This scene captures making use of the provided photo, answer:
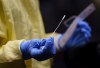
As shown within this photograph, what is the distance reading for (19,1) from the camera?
0.94 metres

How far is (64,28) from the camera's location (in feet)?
5.26

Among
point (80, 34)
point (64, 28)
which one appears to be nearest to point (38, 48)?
point (80, 34)

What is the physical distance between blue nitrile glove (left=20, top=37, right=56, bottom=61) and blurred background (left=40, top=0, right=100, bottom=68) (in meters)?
0.78

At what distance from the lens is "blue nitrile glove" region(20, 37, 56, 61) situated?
0.78m

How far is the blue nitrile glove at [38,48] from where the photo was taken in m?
0.78

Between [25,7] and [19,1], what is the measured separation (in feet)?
0.18

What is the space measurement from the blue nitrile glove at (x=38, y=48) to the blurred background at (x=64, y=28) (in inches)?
30.9

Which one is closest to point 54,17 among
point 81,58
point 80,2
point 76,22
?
point 80,2

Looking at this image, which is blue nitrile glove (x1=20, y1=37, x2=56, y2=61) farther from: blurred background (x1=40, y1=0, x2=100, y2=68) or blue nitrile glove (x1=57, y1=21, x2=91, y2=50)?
blurred background (x1=40, y1=0, x2=100, y2=68)

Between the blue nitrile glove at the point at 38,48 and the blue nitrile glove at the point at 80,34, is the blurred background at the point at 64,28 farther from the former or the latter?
the blue nitrile glove at the point at 38,48

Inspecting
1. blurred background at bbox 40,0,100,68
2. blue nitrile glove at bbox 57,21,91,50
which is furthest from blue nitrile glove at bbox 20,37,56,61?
blurred background at bbox 40,0,100,68

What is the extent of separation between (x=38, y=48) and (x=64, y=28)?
2.64 feet

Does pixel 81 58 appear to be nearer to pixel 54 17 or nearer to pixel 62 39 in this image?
pixel 54 17

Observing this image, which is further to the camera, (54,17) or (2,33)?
(54,17)
